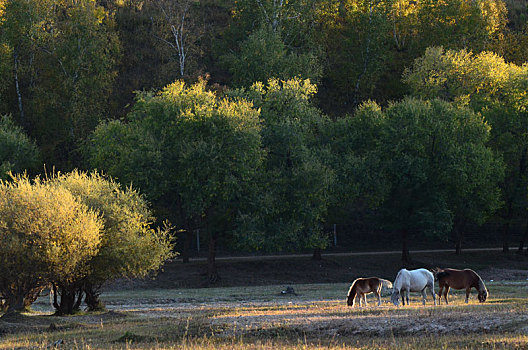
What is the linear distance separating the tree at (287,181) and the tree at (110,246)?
63.2 ft

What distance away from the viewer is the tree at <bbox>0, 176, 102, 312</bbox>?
33.4 meters

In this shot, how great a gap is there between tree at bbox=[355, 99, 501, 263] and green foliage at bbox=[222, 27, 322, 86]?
13.2m

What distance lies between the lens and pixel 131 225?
128 ft

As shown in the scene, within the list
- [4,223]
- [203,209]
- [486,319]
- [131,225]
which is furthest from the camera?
[203,209]

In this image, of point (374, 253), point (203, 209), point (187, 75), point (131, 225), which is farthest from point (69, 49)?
point (131, 225)

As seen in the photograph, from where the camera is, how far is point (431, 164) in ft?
220

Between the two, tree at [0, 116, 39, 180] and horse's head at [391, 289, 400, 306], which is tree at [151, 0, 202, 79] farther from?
horse's head at [391, 289, 400, 306]

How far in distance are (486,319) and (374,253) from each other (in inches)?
1923

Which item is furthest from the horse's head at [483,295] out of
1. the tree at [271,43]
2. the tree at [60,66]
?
the tree at [60,66]

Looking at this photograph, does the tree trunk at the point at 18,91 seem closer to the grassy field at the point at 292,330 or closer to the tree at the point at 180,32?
the tree at the point at 180,32

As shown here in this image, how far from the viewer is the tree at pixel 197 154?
58344 millimetres

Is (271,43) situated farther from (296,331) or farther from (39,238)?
(296,331)

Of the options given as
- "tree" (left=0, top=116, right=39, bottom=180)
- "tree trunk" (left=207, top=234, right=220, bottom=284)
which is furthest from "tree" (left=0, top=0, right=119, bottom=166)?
"tree trunk" (left=207, top=234, right=220, bottom=284)

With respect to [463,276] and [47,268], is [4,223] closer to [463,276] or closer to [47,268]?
[47,268]
